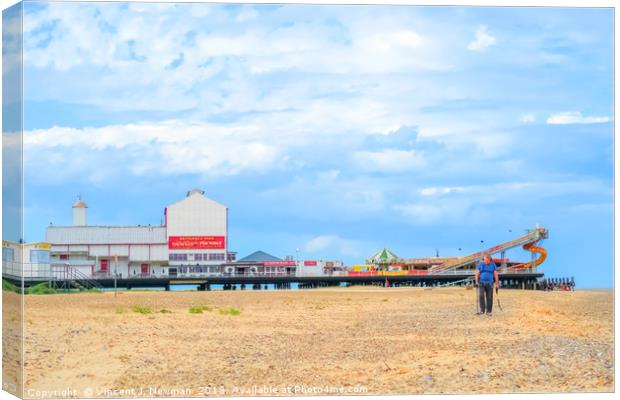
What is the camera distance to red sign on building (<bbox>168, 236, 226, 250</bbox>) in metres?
50.3

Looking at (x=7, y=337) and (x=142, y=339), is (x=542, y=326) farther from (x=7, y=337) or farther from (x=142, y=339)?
(x=7, y=337)

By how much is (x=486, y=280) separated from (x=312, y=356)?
5.95m

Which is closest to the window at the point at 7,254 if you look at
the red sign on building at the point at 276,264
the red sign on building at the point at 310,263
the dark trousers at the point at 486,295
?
the dark trousers at the point at 486,295

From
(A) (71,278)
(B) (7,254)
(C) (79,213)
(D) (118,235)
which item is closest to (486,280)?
(B) (7,254)

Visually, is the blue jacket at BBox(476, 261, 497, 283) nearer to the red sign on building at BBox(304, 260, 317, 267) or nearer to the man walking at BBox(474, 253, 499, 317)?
the man walking at BBox(474, 253, 499, 317)

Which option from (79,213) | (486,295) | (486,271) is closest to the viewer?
(486,271)

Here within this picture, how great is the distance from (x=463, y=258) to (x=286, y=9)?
152ft

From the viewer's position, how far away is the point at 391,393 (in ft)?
36.0

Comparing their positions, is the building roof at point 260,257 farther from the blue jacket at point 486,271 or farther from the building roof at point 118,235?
the blue jacket at point 486,271

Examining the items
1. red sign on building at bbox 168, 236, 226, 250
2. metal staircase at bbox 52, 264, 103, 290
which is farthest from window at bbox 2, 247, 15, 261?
red sign on building at bbox 168, 236, 226, 250

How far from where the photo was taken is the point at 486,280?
1753cm

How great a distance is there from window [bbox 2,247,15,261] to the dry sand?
1.05 m

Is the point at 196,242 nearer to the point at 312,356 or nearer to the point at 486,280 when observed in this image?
the point at 486,280

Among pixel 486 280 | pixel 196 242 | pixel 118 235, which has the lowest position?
pixel 486 280
